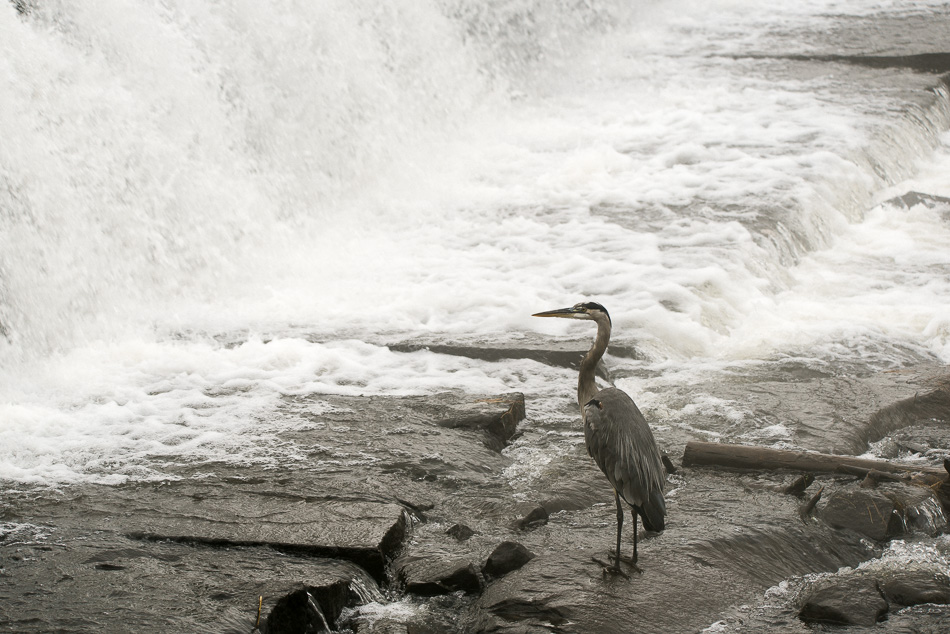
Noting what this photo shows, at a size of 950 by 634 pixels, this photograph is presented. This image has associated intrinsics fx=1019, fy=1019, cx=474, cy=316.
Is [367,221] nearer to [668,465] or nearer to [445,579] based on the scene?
[668,465]

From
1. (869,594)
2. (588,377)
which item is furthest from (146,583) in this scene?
(869,594)

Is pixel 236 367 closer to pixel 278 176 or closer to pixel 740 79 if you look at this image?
pixel 278 176

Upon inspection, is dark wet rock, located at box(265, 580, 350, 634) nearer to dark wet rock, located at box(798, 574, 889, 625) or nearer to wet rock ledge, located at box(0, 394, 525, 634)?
wet rock ledge, located at box(0, 394, 525, 634)

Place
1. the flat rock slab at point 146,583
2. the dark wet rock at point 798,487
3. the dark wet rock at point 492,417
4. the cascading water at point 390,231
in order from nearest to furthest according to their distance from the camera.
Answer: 1. the flat rock slab at point 146,583
2. the dark wet rock at point 798,487
3. the dark wet rock at point 492,417
4. the cascading water at point 390,231

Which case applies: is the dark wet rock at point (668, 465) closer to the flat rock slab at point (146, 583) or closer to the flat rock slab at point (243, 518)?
the flat rock slab at point (243, 518)

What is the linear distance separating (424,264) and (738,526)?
4.85 metres

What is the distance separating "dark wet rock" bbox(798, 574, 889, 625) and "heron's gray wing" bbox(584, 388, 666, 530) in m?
0.66

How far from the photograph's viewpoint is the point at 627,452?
429 centimetres

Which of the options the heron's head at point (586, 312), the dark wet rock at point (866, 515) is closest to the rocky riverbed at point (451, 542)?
the dark wet rock at point (866, 515)

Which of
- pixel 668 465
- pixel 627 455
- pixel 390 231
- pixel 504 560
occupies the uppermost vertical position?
pixel 390 231

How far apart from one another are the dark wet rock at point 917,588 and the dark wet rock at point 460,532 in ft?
5.74

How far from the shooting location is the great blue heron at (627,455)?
4.18m

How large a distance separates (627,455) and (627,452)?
0.01 meters

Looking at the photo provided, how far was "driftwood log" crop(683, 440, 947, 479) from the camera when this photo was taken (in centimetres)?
515
